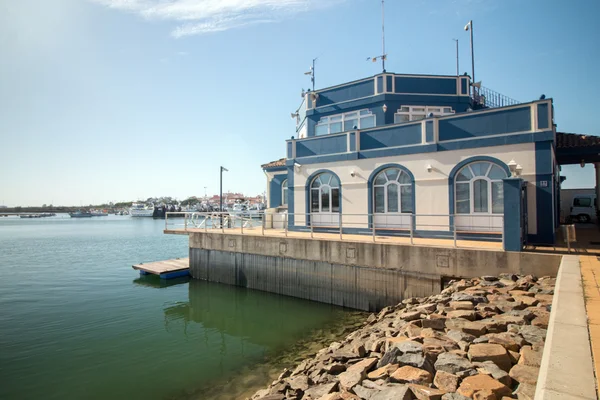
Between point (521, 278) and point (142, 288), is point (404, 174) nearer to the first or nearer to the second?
point (521, 278)

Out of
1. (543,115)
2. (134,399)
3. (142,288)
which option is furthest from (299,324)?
(543,115)

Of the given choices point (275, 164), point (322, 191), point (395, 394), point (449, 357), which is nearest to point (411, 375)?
point (395, 394)

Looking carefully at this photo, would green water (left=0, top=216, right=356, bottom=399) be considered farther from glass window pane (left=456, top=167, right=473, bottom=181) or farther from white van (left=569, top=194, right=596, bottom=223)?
white van (left=569, top=194, right=596, bottom=223)

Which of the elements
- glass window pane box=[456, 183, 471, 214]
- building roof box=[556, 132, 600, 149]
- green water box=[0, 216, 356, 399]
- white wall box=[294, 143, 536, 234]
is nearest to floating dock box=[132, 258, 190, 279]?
green water box=[0, 216, 356, 399]

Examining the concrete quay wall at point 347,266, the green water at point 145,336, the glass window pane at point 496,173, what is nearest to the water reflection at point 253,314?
the green water at point 145,336

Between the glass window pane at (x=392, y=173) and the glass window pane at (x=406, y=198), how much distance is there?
539 millimetres

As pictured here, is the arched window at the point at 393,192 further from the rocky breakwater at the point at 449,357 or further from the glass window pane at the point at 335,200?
the rocky breakwater at the point at 449,357

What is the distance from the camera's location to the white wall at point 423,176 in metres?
12.1

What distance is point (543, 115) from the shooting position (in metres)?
11.8

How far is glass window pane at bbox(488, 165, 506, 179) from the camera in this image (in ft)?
40.7

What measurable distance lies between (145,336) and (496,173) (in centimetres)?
1302

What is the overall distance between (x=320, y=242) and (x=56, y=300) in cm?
1153

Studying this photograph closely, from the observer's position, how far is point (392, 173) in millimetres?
14742

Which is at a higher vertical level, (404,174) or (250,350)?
(404,174)
